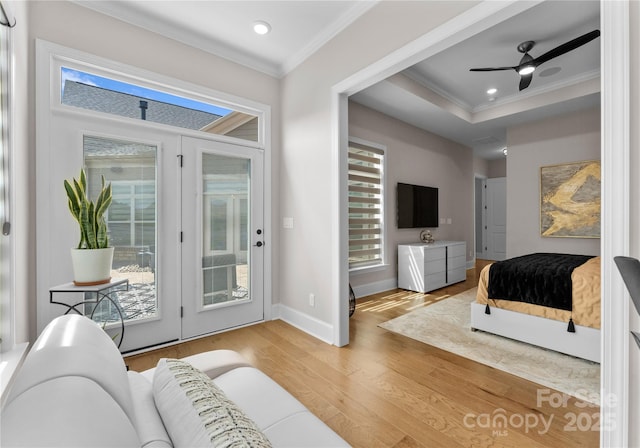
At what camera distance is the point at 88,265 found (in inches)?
74.7

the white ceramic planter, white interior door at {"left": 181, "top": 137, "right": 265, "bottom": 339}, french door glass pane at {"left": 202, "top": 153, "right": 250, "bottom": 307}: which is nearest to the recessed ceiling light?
white interior door at {"left": 181, "top": 137, "right": 265, "bottom": 339}

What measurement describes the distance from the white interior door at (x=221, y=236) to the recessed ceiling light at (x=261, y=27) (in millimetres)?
1090

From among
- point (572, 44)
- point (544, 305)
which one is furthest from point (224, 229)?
point (572, 44)

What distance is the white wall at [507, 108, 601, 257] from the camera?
428 centimetres

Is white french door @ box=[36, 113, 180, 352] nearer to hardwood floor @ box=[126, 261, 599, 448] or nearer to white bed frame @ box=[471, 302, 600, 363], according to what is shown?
hardwood floor @ box=[126, 261, 599, 448]

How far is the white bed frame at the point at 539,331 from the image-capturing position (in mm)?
2348

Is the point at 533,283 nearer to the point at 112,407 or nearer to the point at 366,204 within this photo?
the point at 366,204

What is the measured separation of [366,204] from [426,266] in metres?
1.32

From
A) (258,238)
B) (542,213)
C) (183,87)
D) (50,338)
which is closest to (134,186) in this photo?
(183,87)

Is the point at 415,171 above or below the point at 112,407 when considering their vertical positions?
above

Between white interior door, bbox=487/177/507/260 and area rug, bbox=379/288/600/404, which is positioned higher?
white interior door, bbox=487/177/507/260

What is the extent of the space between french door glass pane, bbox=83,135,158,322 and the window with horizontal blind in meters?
2.51

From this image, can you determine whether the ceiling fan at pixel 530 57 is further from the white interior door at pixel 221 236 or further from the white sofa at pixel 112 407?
the white sofa at pixel 112 407

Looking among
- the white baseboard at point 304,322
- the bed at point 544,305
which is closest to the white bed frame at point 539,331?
the bed at point 544,305
